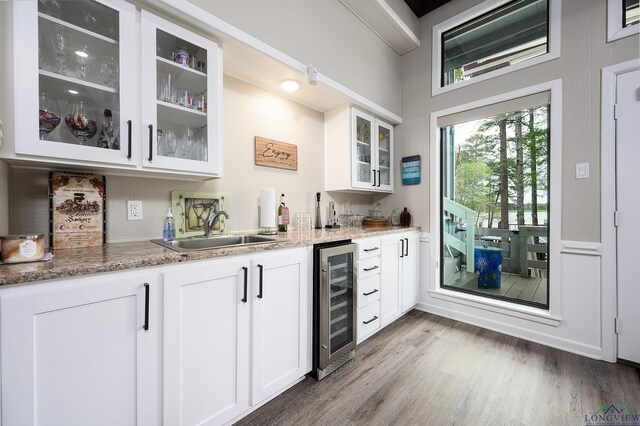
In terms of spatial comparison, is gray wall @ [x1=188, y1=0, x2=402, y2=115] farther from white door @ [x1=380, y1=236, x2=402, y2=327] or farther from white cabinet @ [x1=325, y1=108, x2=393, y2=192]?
white door @ [x1=380, y1=236, x2=402, y2=327]

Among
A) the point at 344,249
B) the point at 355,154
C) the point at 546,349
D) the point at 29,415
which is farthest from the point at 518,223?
the point at 29,415

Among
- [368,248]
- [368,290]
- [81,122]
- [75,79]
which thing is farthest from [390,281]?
[75,79]

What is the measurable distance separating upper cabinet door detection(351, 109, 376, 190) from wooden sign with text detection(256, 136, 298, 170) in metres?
0.62

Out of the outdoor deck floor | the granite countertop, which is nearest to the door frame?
the outdoor deck floor

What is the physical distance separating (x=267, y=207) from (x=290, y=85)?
1066 mm

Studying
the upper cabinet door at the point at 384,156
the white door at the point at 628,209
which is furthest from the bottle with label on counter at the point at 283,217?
the white door at the point at 628,209

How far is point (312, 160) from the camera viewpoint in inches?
110

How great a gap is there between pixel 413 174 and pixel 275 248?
2206mm

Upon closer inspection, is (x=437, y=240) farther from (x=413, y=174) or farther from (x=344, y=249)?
(x=344, y=249)

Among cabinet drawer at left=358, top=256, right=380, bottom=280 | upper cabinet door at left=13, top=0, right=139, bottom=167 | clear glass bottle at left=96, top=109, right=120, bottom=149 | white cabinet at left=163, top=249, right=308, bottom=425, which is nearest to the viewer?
upper cabinet door at left=13, top=0, right=139, bottom=167

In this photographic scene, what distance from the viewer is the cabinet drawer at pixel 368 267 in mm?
2197

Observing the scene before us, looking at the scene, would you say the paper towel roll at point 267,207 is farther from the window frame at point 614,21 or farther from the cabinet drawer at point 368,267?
the window frame at point 614,21

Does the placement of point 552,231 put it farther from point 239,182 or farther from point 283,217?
point 239,182

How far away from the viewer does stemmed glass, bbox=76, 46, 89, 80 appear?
1.28 metres
